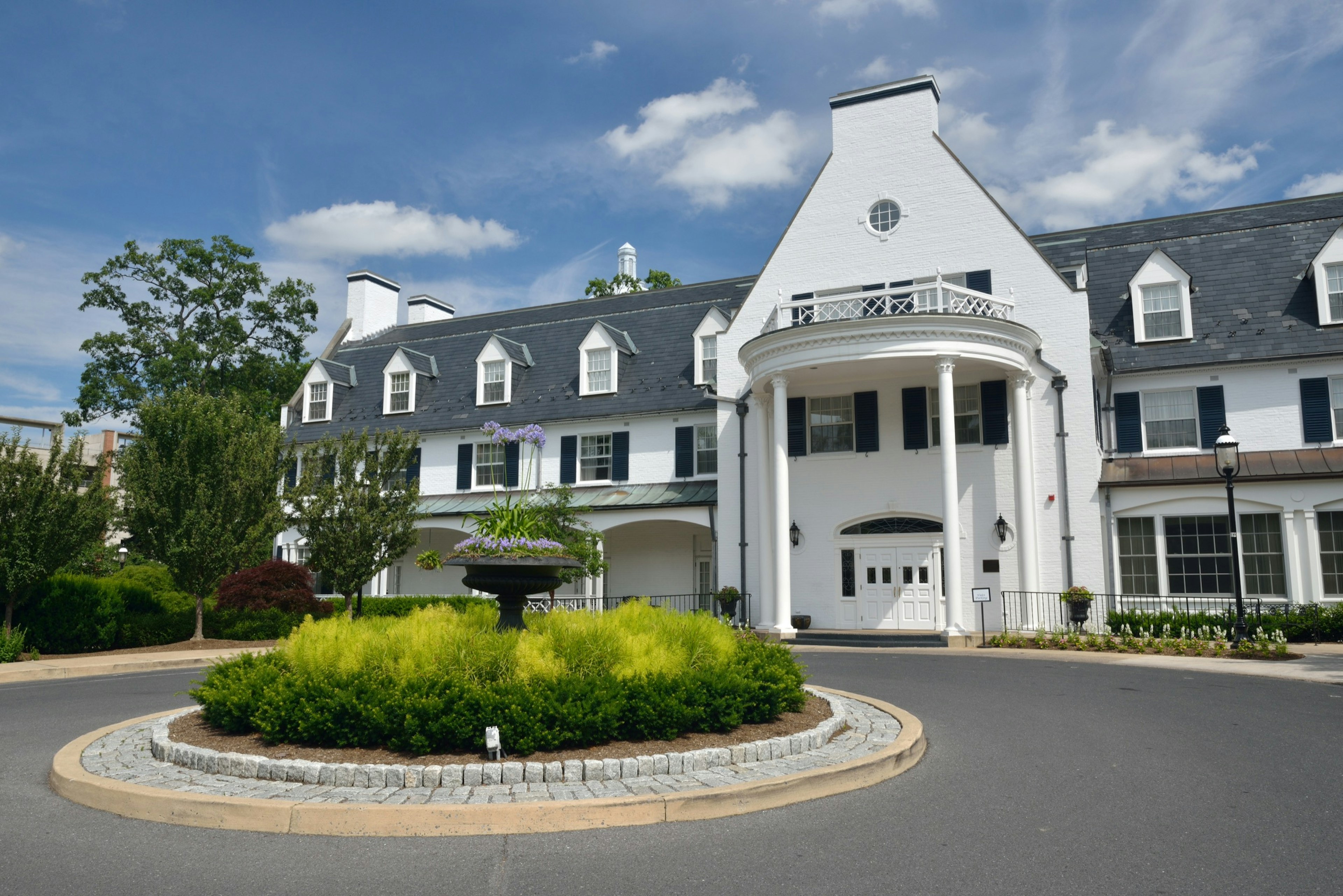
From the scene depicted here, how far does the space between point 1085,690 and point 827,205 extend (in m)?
16.4

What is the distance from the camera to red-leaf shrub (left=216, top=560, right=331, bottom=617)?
23.6 meters

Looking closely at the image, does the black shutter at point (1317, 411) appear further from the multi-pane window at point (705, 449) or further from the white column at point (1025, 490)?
the multi-pane window at point (705, 449)

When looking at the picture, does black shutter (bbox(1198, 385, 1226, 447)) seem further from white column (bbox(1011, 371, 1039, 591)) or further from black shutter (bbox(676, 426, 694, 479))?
black shutter (bbox(676, 426, 694, 479))

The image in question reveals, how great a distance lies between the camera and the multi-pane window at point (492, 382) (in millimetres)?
31953

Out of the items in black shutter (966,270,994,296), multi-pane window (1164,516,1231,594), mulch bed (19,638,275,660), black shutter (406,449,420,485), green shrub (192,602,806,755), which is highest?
black shutter (966,270,994,296)

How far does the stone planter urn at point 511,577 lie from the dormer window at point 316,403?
26954mm

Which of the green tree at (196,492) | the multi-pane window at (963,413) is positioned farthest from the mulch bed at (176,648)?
the multi-pane window at (963,413)

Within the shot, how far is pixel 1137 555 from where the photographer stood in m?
22.2

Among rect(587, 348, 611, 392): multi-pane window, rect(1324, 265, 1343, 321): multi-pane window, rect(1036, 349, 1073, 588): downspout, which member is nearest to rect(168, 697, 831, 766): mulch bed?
rect(1036, 349, 1073, 588): downspout

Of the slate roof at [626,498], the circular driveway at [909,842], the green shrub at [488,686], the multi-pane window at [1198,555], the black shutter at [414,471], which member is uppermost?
the black shutter at [414,471]

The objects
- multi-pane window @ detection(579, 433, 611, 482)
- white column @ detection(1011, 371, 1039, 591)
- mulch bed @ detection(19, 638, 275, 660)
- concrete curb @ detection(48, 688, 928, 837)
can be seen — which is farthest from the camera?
multi-pane window @ detection(579, 433, 611, 482)

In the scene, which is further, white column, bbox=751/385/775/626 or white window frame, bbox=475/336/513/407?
white window frame, bbox=475/336/513/407

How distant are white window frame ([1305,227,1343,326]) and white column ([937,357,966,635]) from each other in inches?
368

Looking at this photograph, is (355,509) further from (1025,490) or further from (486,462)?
(1025,490)
